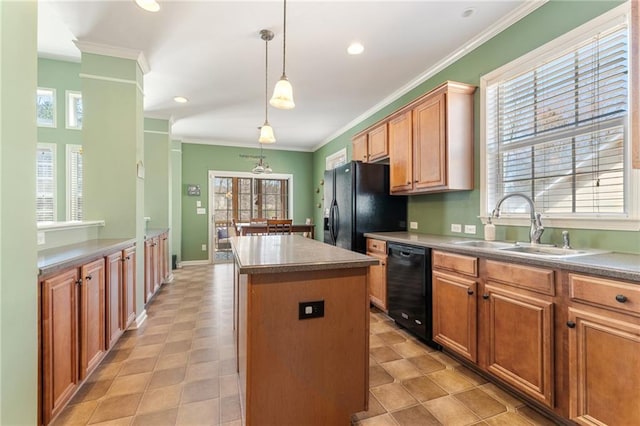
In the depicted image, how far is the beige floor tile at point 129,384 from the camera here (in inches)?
74.1

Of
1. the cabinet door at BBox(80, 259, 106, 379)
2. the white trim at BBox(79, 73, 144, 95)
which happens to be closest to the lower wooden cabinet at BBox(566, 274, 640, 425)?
the cabinet door at BBox(80, 259, 106, 379)

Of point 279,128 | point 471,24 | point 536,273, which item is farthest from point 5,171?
point 279,128

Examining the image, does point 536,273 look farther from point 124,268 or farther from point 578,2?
point 124,268

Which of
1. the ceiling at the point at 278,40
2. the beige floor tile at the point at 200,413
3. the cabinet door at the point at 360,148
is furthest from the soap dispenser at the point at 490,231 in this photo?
the beige floor tile at the point at 200,413

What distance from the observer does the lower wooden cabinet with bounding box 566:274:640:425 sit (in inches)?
48.3

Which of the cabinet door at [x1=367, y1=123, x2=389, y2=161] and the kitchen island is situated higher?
the cabinet door at [x1=367, y1=123, x2=389, y2=161]

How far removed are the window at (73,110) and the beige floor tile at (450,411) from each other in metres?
5.12

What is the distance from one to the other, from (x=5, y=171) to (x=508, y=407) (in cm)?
285

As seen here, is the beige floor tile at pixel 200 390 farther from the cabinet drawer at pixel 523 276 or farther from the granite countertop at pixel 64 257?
the cabinet drawer at pixel 523 276

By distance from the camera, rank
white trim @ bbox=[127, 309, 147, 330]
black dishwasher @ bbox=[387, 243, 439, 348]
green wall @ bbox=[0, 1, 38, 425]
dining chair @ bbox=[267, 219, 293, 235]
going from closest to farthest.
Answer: green wall @ bbox=[0, 1, 38, 425], black dishwasher @ bbox=[387, 243, 439, 348], white trim @ bbox=[127, 309, 147, 330], dining chair @ bbox=[267, 219, 293, 235]

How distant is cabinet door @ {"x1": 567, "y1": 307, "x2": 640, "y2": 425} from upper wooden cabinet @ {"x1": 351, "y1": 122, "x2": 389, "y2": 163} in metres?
2.58

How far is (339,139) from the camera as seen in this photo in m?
5.79

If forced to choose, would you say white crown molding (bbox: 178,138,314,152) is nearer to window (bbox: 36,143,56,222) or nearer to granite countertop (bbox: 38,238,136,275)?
window (bbox: 36,143,56,222)

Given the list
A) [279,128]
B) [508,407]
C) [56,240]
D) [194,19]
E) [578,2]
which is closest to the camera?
[508,407]
